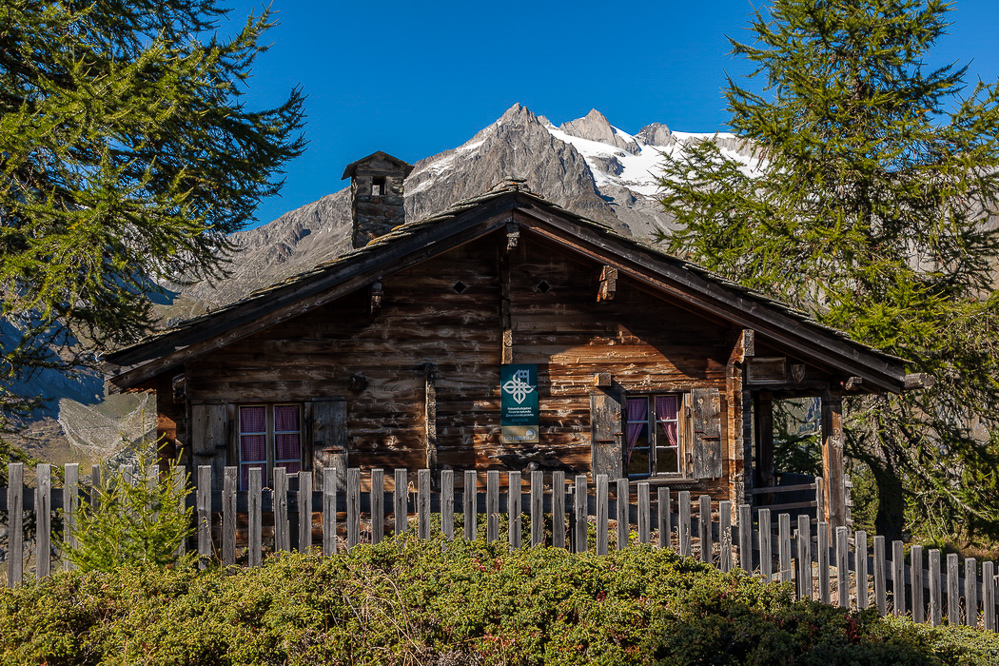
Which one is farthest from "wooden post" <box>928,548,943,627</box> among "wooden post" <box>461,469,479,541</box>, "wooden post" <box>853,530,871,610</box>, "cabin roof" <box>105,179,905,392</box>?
"wooden post" <box>461,469,479,541</box>

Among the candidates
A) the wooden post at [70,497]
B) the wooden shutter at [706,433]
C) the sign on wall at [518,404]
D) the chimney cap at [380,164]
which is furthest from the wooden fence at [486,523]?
the chimney cap at [380,164]

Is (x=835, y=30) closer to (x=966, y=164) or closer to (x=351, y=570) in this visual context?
(x=966, y=164)

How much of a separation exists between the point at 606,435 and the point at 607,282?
2.20m

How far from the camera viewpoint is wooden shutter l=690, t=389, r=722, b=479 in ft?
33.6

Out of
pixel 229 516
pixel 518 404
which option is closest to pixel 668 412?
pixel 518 404

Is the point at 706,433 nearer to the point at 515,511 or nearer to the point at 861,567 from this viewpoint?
the point at 861,567

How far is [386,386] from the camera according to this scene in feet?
31.3

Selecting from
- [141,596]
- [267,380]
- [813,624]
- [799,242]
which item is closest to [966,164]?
[799,242]

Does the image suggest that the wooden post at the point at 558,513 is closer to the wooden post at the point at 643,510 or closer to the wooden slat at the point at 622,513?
the wooden slat at the point at 622,513

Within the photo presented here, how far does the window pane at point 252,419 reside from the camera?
9172mm

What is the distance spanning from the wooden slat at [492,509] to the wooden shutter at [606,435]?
3625mm

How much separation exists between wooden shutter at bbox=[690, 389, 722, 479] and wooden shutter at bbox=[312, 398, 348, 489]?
4938mm

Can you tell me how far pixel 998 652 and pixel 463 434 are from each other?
6.21m

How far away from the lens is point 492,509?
658 centimetres
